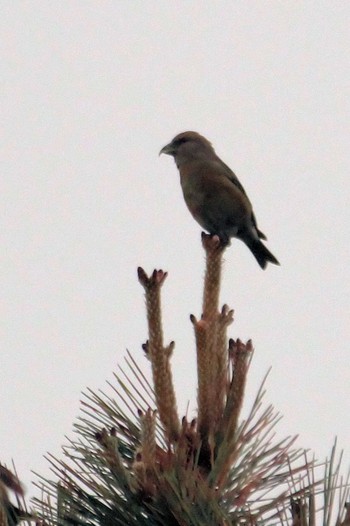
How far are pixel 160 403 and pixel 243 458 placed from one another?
0.71ft

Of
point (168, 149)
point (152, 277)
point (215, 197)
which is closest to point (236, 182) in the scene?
point (215, 197)

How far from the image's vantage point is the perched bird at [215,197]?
5.54m

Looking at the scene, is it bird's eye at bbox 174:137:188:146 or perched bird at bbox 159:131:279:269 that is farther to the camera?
bird's eye at bbox 174:137:188:146

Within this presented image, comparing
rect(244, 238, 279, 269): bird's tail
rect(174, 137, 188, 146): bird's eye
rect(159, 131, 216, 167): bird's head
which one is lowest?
rect(244, 238, 279, 269): bird's tail

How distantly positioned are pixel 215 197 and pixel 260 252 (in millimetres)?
527

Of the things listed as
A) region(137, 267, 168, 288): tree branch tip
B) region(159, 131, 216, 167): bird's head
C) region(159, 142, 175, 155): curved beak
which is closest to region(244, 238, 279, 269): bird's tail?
region(159, 131, 216, 167): bird's head

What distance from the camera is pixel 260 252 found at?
5.93m

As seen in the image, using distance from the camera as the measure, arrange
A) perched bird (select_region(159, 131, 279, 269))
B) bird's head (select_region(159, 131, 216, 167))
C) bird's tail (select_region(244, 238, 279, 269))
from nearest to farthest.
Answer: perched bird (select_region(159, 131, 279, 269)) < bird's tail (select_region(244, 238, 279, 269)) < bird's head (select_region(159, 131, 216, 167))

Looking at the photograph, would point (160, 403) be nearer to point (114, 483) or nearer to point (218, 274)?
point (114, 483)

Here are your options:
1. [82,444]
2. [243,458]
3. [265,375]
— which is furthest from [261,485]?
[82,444]

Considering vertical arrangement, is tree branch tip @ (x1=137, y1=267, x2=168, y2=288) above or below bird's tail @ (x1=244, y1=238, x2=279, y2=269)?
below

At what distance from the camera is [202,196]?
18.3ft

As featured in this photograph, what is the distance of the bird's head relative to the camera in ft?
19.8

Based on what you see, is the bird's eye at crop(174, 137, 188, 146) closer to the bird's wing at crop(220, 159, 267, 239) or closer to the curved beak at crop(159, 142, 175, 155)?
the curved beak at crop(159, 142, 175, 155)
